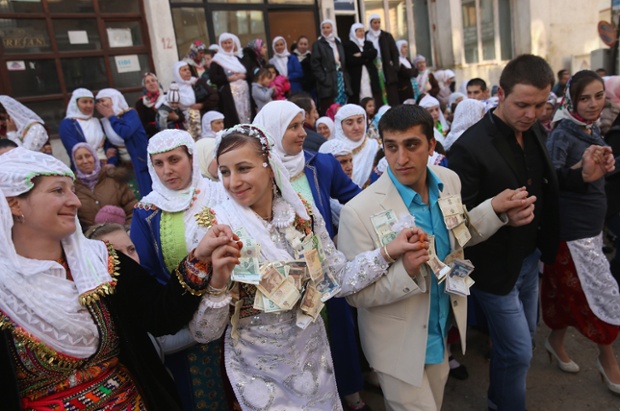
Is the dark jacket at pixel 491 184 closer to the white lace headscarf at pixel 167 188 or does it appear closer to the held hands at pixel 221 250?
the held hands at pixel 221 250

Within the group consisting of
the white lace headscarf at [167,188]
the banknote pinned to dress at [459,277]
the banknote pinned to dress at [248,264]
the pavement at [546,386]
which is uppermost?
the white lace headscarf at [167,188]

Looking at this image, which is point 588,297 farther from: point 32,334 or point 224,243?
point 32,334

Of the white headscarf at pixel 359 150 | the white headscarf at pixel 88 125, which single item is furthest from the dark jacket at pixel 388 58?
the white headscarf at pixel 88 125

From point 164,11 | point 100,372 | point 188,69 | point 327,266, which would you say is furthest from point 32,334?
point 164,11

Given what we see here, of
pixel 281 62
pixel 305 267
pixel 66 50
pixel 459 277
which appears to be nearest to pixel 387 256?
pixel 305 267

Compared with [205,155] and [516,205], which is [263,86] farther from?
[516,205]

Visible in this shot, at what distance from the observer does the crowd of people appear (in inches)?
69.2

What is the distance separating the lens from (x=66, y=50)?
7.35 metres

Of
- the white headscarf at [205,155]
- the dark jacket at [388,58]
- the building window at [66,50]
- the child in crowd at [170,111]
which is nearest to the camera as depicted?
the white headscarf at [205,155]

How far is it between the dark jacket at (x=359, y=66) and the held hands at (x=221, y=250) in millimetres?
7484

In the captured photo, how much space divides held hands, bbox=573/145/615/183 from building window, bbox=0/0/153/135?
7.45 metres

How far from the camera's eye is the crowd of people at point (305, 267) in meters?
1.76

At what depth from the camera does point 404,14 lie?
1314 centimetres

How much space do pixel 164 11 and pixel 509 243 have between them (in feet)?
25.4
